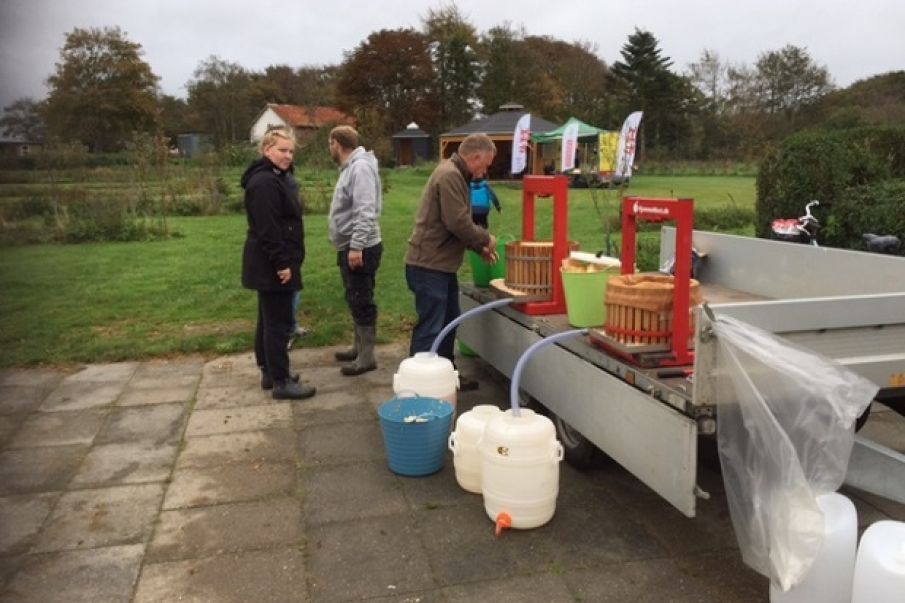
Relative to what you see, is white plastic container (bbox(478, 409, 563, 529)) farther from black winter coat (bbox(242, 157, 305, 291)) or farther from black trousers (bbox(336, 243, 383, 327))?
black trousers (bbox(336, 243, 383, 327))

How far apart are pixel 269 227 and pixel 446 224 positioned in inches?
46.5

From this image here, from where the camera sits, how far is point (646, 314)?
3479mm

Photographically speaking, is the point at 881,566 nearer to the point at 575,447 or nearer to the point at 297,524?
the point at 575,447

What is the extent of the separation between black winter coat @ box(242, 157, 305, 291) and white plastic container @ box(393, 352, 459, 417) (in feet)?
4.11

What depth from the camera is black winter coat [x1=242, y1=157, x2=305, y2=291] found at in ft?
16.5

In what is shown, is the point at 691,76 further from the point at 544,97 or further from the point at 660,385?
the point at 660,385

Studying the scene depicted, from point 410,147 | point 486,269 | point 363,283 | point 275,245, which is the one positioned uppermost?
point 410,147

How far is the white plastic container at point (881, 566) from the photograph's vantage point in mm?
2424

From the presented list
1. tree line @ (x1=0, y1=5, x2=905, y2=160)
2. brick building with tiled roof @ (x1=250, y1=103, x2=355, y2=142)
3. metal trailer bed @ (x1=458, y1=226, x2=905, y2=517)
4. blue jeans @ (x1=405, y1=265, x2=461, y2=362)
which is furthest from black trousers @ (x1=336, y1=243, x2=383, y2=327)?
brick building with tiled roof @ (x1=250, y1=103, x2=355, y2=142)

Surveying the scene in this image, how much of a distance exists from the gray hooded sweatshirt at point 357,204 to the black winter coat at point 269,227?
0.48 metres

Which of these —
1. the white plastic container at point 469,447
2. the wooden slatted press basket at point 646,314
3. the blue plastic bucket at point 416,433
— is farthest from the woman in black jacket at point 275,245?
the wooden slatted press basket at point 646,314

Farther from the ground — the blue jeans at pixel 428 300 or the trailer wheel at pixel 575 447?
the blue jeans at pixel 428 300

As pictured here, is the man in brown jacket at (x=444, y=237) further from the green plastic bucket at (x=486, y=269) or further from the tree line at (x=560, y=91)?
the tree line at (x=560, y=91)

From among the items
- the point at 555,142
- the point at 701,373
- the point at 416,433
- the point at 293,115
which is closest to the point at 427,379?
the point at 416,433
